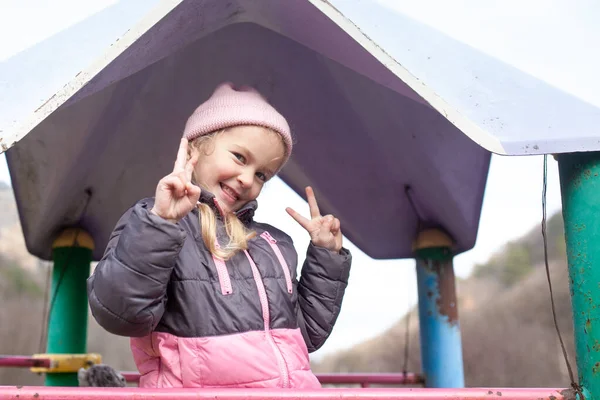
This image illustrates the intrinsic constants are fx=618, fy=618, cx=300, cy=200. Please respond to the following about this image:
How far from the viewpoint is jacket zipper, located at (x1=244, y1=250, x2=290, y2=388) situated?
3.86 ft

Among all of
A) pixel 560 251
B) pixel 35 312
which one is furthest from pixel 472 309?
pixel 35 312

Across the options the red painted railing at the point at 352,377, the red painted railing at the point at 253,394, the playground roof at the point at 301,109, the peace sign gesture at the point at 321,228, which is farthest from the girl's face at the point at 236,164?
the red painted railing at the point at 352,377

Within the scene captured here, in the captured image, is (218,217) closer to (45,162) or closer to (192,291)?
(192,291)

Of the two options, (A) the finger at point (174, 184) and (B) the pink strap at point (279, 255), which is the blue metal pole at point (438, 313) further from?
(A) the finger at point (174, 184)

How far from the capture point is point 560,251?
10219mm

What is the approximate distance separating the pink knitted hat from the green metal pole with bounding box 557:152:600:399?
26.4 inches

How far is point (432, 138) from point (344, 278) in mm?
570

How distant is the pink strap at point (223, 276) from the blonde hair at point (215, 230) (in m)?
0.01

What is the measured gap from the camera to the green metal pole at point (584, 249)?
1.00 m

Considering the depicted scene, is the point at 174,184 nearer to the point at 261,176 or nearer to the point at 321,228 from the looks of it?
the point at 261,176

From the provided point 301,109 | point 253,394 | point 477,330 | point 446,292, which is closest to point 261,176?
point 301,109

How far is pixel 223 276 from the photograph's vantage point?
1.23 meters

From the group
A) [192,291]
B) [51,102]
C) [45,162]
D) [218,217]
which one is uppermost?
[45,162]

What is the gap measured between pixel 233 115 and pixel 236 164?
0.14m
